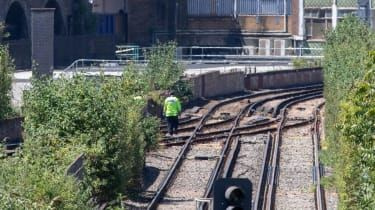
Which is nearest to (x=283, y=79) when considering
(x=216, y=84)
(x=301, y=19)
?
(x=216, y=84)

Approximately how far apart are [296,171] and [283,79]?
92.9ft

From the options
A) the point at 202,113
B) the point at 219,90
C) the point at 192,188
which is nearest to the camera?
A: the point at 192,188

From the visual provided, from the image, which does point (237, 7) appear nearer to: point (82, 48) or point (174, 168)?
point (82, 48)

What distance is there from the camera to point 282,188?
2744 cm

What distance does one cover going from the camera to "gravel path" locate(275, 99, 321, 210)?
25.8 m

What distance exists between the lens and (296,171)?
30062mm

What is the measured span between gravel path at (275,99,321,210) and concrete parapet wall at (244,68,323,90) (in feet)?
50.9

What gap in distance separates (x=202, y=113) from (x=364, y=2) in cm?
1492

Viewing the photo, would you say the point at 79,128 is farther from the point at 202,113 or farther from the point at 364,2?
the point at 364,2

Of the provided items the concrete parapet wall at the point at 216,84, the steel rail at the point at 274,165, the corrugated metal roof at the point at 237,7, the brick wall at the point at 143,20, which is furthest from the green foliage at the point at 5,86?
the corrugated metal roof at the point at 237,7

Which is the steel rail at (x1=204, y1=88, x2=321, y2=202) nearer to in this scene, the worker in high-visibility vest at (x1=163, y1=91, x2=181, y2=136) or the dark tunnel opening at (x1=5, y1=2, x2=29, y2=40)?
the worker in high-visibility vest at (x1=163, y1=91, x2=181, y2=136)

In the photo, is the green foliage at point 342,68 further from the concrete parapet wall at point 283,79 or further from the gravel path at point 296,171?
the concrete parapet wall at point 283,79

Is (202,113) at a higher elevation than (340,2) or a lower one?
lower

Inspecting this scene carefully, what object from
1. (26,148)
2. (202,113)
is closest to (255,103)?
(202,113)
